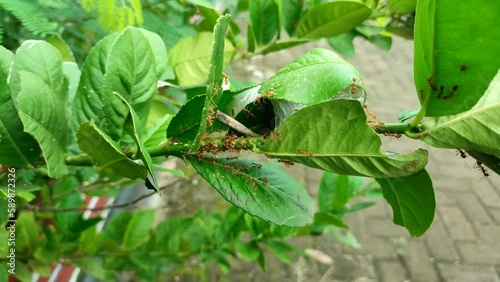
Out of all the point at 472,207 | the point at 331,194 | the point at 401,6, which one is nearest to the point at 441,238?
the point at 472,207

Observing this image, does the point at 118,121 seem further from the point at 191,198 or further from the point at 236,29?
the point at 191,198

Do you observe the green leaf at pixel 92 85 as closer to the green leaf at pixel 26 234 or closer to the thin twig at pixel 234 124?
the thin twig at pixel 234 124

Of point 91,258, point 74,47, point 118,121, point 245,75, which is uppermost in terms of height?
point 118,121

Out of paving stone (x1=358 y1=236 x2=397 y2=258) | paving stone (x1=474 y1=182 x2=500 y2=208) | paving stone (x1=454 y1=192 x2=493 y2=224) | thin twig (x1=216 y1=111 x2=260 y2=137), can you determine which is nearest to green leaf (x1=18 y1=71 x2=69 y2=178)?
thin twig (x1=216 y1=111 x2=260 y2=137)

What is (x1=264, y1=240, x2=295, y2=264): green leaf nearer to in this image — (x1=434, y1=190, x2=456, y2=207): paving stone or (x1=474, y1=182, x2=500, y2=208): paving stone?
(x1=474, y1=182, x2=500, y2=208): paving stone

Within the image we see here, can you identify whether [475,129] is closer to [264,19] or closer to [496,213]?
[264,19]

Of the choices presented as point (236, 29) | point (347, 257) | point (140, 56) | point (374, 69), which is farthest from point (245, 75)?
point (140, 56)
